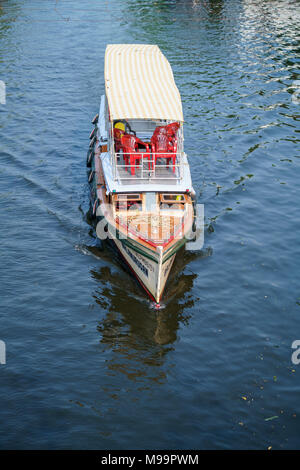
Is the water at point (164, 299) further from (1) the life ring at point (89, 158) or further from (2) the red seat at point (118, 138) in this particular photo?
(2) the red seat at point (118, 138)

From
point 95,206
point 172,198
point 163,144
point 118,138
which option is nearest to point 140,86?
point 118,138

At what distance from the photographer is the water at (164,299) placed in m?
13.1

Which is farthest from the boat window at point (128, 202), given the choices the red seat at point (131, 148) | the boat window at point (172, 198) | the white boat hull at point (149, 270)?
the white boat hull at point (149, 270)

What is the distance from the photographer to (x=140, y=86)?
2117 cm

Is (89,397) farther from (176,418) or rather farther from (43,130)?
(43,130)

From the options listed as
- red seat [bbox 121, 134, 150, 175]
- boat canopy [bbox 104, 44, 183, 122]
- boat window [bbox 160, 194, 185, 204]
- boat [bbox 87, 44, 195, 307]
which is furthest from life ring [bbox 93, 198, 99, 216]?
boat canopy [bbox 104, 44, 183, 122]

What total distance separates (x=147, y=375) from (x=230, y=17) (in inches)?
1904

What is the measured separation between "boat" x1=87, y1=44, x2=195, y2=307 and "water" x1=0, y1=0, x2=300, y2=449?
1.47 m

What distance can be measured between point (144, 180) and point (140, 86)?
4605 mm

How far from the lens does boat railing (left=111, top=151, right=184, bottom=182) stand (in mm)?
19078

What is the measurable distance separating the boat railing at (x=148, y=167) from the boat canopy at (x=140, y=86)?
160cm

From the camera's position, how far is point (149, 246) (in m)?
16.4

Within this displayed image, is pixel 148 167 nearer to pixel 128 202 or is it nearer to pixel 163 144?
pixel 163 144
